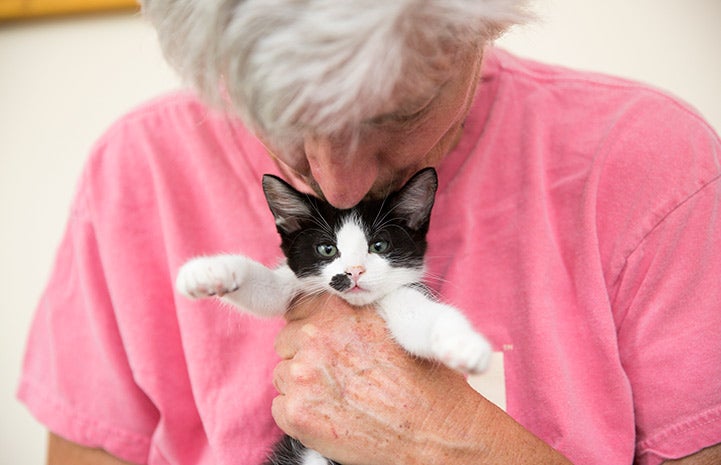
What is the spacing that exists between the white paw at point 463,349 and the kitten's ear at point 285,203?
351 mm

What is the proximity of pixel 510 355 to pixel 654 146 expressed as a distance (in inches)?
16.8

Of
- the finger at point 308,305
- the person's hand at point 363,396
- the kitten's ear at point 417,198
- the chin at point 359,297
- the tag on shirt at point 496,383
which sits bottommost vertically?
the tag on shirt at point 496,383

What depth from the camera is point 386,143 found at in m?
0.83

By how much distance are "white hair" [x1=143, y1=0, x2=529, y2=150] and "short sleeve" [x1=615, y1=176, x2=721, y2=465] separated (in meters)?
0.48

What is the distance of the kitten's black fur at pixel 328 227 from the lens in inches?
41.8

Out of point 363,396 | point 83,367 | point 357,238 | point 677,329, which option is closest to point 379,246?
point 357,238

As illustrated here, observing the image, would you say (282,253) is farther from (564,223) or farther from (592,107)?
(592,107)

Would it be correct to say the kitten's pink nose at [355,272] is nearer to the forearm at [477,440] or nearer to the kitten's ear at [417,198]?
the kitten's ear at [417,198]

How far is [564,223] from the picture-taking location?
1.08 metres

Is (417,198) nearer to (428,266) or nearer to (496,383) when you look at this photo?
(428,266)

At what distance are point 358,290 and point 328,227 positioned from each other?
0.42ft

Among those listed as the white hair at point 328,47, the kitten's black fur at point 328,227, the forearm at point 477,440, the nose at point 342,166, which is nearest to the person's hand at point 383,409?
the forearm at point 477,440

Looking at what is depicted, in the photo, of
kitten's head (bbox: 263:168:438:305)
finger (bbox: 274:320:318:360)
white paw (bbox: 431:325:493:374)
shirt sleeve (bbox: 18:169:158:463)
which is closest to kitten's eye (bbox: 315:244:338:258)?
kitten's head (bbox: 263:168:438:305)

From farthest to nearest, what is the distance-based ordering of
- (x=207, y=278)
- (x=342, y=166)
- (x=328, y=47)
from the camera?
(x=207, y=278)
(x=342, y=166)
(x=328, y=47)
